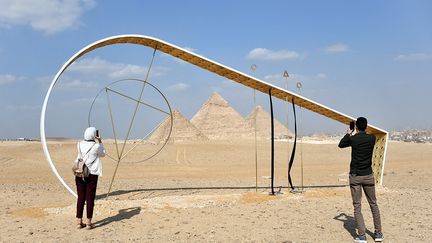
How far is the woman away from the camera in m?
9.12

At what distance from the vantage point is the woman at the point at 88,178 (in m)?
9.12

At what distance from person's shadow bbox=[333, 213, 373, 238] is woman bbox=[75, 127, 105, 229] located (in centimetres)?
555

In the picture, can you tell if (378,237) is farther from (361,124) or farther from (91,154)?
(91,154)

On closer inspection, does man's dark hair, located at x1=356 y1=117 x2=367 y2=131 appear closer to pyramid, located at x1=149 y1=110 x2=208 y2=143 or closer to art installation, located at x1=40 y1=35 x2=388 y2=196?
art installation, located at x1=40 y1=35 x2=388 y2=196

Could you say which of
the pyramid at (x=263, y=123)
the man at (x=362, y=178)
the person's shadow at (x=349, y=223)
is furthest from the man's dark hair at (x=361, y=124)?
the pyramid at (x=263, y=123)

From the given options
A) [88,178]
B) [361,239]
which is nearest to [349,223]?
[361,239]

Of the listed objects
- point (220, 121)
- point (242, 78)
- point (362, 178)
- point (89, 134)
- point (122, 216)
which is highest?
point (220, 121)

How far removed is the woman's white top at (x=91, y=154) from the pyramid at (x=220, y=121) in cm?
6239

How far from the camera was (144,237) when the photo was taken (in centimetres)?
855

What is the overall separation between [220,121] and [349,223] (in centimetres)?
6457

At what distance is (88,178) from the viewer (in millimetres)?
9164

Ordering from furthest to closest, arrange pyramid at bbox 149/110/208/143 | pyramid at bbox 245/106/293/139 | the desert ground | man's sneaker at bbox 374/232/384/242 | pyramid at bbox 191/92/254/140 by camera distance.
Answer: pyramid at bbox 245/106/293/139 < pyramid at bbox 191/92/254/140 < pyramid at bbox 149/110/208/143 < the desert ground < man's sneaker at bbox 374/232/384/242

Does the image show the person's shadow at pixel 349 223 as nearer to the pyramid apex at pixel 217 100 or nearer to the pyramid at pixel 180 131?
the pyramid at pixel 180 131

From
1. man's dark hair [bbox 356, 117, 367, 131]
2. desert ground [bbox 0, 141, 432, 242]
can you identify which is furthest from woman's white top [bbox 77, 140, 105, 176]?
man's dark hair [bbox 356, 117, 367, 131]
